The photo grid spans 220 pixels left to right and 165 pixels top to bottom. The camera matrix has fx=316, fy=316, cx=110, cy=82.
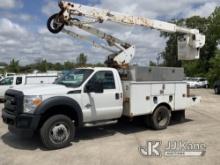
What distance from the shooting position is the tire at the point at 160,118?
33.0ft

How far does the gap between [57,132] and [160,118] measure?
12.5 feet

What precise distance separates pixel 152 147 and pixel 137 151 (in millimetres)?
585

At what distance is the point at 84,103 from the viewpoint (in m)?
8.45

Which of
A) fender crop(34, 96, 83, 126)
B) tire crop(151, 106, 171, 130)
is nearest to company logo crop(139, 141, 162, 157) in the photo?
tire crop(151, 106, 171, 130)

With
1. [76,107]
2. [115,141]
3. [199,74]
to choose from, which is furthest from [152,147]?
[199,74]

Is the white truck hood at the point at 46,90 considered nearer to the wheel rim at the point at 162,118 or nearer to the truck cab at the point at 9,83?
the wheel rim at the point at 162,118

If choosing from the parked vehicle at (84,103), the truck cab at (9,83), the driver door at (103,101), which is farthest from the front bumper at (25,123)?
the truck cab at (9,83)

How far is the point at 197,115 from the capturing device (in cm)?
1333

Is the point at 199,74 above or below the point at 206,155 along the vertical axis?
above

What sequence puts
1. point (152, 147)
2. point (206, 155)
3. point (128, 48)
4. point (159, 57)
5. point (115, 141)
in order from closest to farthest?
point (206, 155) → point (152, 147) → point (115, 141) → point (128, 48) → point (159, 57)

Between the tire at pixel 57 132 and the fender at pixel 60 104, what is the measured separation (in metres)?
0.29

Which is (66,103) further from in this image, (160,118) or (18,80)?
(18,80)

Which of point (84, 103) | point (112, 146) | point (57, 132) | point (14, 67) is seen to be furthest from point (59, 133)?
point (14, 67)

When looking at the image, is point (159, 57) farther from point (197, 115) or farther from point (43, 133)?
point (43, 133)
